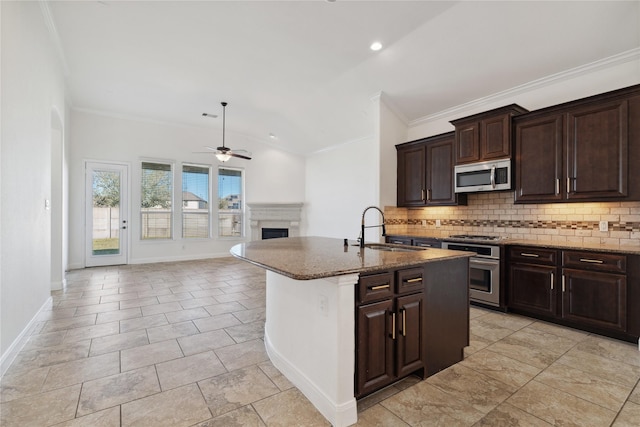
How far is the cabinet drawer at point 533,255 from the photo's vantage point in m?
3.25

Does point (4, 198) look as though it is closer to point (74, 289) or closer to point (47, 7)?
point (47, 7)

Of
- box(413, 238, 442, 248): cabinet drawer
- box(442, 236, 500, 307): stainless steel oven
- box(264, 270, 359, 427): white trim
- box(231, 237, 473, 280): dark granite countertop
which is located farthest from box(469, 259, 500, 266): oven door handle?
box(264, 270, 359, 427): white trim

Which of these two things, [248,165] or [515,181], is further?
[248,165]

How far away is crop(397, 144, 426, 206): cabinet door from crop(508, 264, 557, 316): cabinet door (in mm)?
1742

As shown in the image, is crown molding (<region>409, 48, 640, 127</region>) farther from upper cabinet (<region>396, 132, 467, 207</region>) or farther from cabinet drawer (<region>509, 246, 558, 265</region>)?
cabinet drawer (<region>509, 246, 558, 265</region>)

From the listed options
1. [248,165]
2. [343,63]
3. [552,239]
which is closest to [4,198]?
[343,63]

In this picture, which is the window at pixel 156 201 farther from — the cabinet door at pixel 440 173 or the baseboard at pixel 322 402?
the baseboard at pixel 322 402

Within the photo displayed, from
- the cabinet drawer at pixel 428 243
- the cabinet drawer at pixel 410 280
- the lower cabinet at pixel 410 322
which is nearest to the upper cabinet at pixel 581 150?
the cabinet drawer at pixel 428 243

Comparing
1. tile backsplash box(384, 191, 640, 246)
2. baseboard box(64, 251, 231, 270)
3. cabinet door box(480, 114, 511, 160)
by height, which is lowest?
baseboard box(64, 251, 231, 270)

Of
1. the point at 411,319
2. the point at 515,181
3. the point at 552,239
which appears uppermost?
the point at 515,181

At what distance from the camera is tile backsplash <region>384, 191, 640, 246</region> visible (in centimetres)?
326

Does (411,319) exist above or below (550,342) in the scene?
above

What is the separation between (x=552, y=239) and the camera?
12.1 feet

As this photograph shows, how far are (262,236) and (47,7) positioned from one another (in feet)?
19.9
